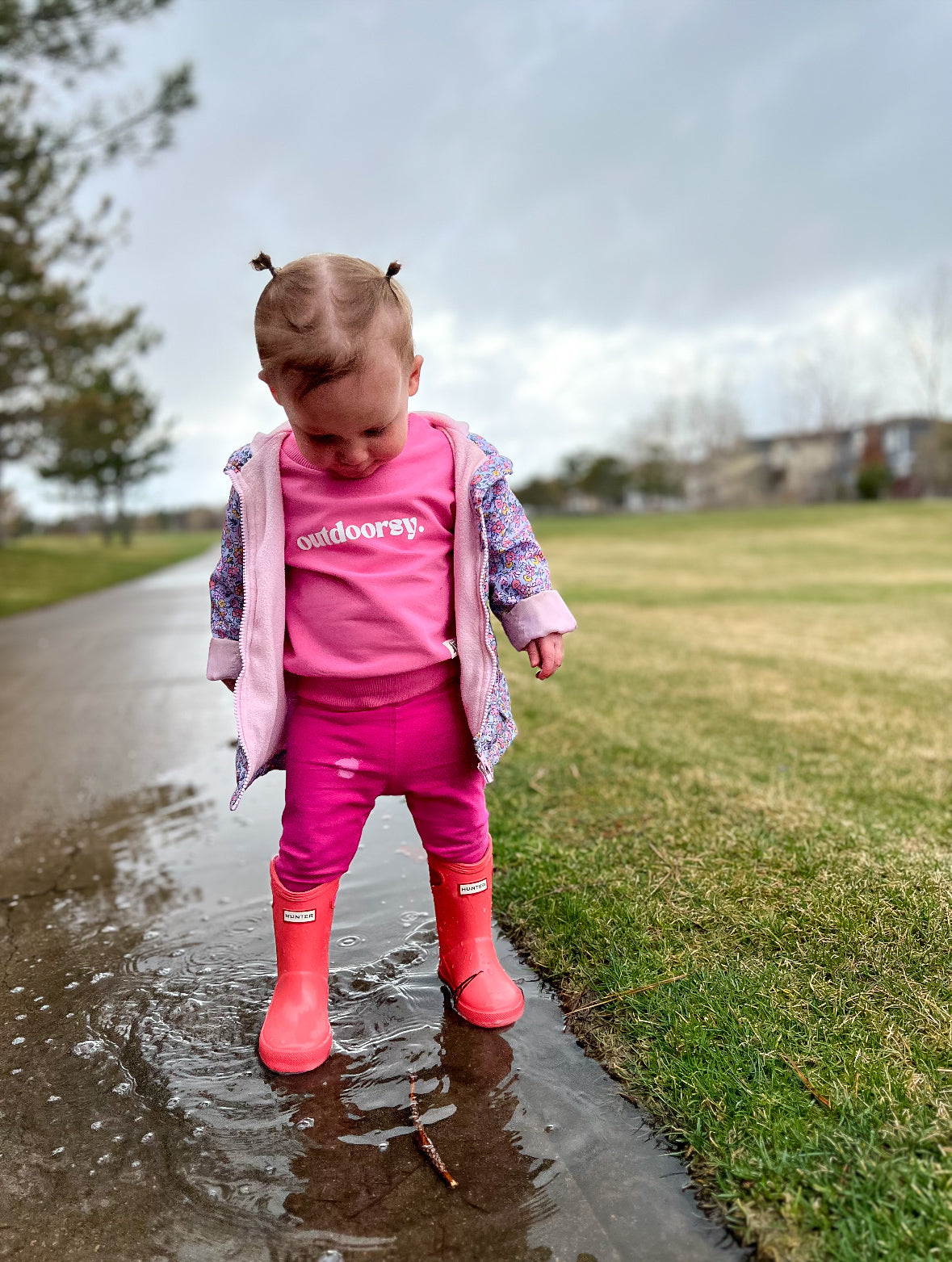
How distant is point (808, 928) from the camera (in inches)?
82.1

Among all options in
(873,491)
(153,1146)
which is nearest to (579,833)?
(153,1146)

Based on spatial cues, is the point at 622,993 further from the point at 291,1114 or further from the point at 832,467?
the point at 832,467

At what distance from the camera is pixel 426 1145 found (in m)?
1.52

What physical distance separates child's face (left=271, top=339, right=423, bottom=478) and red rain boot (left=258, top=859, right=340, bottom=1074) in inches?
32.1

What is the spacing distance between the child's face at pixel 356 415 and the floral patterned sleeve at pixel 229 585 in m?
0.28

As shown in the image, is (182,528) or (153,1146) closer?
(153,1146)

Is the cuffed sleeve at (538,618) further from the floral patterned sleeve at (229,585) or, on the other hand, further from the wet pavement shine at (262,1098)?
the wet pavement shine at (262,1098)

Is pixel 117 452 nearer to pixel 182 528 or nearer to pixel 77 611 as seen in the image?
pixel 182 528

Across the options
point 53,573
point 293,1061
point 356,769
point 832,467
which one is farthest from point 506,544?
point 832,467

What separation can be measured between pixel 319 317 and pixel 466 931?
1198 millimetres

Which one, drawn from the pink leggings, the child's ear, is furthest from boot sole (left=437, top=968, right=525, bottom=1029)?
the child's ear

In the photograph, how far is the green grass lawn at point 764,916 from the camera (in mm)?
1402

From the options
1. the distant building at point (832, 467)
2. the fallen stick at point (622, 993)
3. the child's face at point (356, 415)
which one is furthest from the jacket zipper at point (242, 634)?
the distant building at point (832, 467)

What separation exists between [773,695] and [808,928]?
2966 mm
